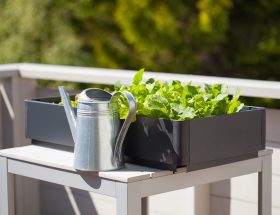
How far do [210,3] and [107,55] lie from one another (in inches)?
71.1

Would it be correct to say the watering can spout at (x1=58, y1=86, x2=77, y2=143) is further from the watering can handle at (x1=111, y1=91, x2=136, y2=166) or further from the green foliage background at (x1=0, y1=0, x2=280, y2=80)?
the green foliage background at (x1=0, y1=0, x2=280, y2=80)

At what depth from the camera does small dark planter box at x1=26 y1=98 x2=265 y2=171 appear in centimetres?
217

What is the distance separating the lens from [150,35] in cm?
925

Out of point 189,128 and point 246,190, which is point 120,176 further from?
point 246,190

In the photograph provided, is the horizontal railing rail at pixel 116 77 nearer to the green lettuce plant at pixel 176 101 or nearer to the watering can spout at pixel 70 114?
the green lettuce plant at pixel 176 101

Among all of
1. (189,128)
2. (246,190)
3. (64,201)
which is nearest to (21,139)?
(64,201)

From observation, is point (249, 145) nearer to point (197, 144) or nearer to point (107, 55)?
point (197, 144)

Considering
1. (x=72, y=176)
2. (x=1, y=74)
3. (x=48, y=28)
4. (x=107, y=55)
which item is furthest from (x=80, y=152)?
(x=48, y=28)

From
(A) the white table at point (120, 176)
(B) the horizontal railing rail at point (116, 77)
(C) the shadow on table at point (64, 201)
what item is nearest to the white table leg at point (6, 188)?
(A) the white table at point (120, 176)

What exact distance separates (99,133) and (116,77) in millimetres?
952

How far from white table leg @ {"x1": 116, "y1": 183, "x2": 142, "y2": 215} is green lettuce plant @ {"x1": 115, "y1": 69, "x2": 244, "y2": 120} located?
0.22 meters

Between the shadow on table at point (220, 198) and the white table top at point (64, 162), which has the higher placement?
the white table top at point (64, 162)

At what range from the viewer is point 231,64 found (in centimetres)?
1037

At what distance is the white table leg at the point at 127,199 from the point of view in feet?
7.04
